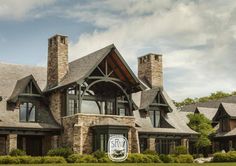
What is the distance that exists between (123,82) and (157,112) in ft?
22.2

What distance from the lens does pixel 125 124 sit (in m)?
38.7

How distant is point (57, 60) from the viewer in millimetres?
40562

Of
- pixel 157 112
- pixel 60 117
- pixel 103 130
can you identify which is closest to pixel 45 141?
pixel 60 117

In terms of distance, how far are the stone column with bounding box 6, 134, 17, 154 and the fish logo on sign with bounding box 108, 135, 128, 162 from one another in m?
7.29

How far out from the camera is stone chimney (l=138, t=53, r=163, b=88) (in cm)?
4941

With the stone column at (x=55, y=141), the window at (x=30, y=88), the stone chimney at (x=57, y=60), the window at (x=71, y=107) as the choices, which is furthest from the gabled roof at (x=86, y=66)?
the stone column at (x=55, y=141)

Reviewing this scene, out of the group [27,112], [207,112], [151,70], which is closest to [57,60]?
[27,112]

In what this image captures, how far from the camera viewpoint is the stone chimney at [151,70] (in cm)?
4941

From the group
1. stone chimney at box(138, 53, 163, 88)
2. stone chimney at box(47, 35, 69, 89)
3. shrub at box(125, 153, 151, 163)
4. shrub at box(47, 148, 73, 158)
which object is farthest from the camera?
stone chimney at box(138, 53, 163, 88)

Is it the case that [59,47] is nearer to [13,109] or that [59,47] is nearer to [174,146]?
[13,109]

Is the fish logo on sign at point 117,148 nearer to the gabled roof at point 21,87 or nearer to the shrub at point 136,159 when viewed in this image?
the shrub at point 136,159

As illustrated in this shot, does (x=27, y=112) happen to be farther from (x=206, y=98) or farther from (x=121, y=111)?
(x=206, y=98)

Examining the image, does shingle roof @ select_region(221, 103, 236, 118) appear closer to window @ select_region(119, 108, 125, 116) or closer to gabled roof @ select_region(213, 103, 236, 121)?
gabled roof @ select_region(213, 103, 236, 121)

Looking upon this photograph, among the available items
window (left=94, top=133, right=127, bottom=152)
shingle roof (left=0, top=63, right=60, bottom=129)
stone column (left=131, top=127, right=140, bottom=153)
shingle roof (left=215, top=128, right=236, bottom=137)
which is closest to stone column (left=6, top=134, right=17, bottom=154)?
shingle roof (left=0, top=63, right=60, bottom=129)
